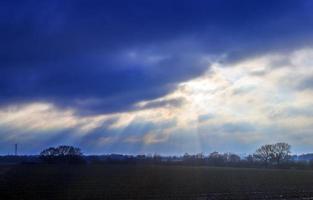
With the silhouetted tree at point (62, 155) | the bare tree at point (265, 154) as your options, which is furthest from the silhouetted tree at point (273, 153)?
the silhouetted tree at point (62, 155)

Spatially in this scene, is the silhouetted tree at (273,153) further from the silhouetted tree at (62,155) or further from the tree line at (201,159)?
the silhouetted tree at (62,155)

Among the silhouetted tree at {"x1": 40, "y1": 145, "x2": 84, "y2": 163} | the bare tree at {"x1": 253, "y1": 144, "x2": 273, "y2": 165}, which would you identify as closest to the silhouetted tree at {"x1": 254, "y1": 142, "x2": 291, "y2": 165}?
the bare tree at {"x1": 253, "y1": 144, "x2": 273, "y2": 165}

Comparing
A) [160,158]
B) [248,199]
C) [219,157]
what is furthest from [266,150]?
[248,199]

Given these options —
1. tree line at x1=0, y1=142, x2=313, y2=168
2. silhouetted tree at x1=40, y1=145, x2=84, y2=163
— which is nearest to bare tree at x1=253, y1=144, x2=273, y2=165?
tree line at x1=0, y1=142, x2=313, y2=168

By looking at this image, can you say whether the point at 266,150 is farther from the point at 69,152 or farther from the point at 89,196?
the point at 89,196

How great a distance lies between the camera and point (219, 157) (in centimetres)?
14025

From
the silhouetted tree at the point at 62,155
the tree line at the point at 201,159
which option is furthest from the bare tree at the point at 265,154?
the silhouetted tree at the point at 62,155

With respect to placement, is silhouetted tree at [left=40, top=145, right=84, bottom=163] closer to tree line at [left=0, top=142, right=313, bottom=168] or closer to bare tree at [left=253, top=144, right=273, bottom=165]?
tree line at [left=0, top=142, right=313, bottom=168]

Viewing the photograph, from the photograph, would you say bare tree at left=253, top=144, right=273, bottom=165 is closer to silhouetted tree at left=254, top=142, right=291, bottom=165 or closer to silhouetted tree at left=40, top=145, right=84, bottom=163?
silhouetted tree at left=254, top=142, right=291, bottom=165

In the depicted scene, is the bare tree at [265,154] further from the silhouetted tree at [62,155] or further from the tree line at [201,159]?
the silhouetted tree at [62,155]

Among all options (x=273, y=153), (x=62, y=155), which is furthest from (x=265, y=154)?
(x=62, y=155)

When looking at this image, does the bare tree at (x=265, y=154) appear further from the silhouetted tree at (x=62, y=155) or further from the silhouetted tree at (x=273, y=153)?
the silhouetted tree at (x=62, y=155)

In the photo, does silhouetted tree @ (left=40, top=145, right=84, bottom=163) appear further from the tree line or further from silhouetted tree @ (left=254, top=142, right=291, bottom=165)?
silhouetted tree @ (left=254, top=142, right=291, bottom=165)

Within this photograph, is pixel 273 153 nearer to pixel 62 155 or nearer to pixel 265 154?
pixel 265 154
